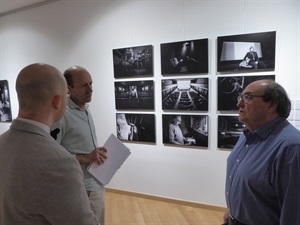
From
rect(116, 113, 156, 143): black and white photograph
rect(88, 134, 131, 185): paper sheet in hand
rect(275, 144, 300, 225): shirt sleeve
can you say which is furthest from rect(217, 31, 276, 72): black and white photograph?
rect(275, 144, 300, 225): shirt sleeve

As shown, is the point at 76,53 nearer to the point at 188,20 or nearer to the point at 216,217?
the point at 188,20

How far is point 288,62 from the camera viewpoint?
98.6 inches

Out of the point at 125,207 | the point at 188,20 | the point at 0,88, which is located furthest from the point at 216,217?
the point at 0,88

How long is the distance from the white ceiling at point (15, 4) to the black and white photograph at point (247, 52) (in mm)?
3074

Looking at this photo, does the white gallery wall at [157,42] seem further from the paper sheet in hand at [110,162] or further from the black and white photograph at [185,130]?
the paper sheet in hand at [110,162]

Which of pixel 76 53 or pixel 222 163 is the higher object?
pixel 76 53

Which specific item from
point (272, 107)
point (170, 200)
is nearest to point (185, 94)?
point (170, 200)

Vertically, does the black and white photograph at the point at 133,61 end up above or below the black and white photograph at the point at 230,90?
above

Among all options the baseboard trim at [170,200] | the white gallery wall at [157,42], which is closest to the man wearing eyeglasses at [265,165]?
the white gallery wall at [157,42]

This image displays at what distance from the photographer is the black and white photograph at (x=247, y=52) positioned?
2527 millimetres

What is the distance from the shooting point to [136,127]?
339 centimetres

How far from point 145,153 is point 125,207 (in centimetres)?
78

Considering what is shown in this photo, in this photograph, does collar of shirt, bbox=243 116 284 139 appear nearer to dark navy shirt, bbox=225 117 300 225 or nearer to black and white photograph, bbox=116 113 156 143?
dark navy shirt, bbox=225 117 300 225

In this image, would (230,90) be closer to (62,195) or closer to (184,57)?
(184,57)
